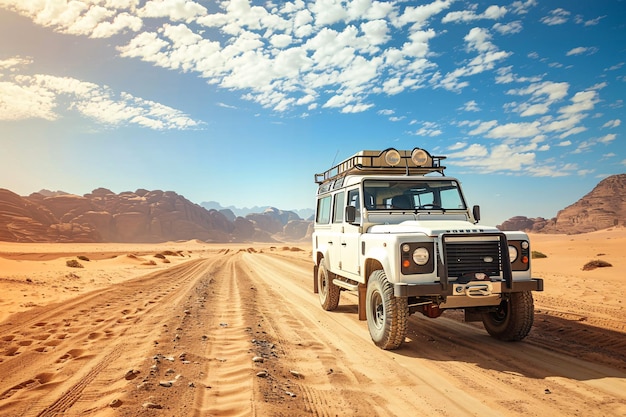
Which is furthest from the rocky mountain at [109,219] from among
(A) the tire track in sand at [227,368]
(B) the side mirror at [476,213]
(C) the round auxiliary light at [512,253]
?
(C) the round auxiliary light at [512,253]

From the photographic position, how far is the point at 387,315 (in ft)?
18.9

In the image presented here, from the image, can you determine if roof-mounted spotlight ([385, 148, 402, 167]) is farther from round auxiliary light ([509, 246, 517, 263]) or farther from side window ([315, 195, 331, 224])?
round auxiliary light ([509, 246, 517, 263])

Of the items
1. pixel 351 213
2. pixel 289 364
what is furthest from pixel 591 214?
pixel 289 364

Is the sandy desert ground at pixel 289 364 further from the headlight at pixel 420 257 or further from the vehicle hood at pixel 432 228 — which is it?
the vehicle hood at pixel 432 228

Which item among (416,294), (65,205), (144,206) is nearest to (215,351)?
(416,294)

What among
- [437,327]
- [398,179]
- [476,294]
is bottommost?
[437,327]

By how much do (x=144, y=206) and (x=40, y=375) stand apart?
449 ft

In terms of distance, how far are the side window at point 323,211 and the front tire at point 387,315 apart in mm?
3387

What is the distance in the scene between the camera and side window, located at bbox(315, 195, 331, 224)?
9.50m

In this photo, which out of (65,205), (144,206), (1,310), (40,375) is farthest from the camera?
(144,206)

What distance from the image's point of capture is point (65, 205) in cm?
10781

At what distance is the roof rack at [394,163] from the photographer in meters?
8.19

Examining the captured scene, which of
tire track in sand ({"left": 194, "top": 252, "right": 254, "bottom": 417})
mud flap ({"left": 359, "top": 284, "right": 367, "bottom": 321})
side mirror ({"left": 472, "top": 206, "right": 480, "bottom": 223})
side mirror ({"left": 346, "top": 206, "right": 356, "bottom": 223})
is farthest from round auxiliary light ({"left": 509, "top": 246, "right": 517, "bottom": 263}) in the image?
tire track in sand ({"left": 194, "top": 252, "right": 254, "bottom": 417})

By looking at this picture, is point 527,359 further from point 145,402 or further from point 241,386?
point 145,402
